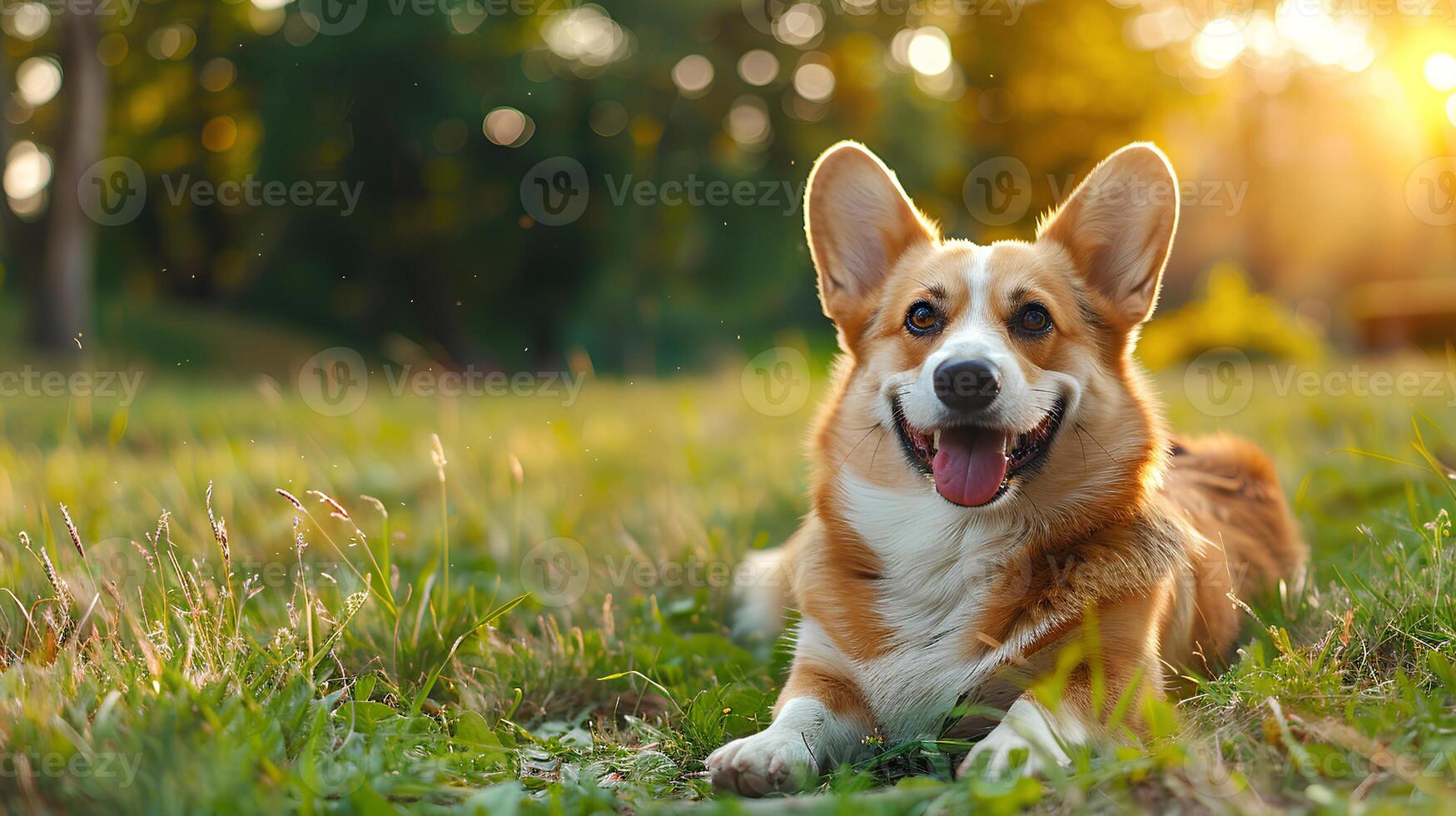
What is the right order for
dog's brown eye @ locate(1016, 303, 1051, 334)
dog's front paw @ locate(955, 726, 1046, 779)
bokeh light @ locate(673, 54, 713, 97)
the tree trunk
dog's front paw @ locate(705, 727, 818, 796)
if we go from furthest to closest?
bokeh light @ locate(673, 54, 713, 97) → the tree trunk → dog's brown eye @ locate(1016, 303, 1051, 334) → dog's front paw @ locate(705, 727, 818, 796) → dog's front paw @ locate(955, 726, 1046, 779)

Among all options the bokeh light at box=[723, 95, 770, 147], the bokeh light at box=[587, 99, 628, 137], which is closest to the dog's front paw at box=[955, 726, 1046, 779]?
the bokeh light at box=[587, 99, 628, 137]

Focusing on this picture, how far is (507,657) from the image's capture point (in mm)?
2859

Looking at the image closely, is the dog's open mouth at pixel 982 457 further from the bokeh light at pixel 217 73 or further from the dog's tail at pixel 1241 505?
the bokeh light at pixel 217 73

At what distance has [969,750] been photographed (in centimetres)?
222

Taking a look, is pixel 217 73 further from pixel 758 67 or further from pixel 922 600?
pixel 922 600

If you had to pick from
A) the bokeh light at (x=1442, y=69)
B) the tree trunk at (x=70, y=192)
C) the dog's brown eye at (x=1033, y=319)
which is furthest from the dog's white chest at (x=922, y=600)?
the tree trunk at (x=70, y=192)

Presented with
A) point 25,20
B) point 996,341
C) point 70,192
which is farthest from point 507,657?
point 25,20

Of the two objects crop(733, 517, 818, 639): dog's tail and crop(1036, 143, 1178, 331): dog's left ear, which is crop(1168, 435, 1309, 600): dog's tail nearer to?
crop(1036, 143, 1178, 331): dog's left ear

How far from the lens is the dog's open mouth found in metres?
2.55

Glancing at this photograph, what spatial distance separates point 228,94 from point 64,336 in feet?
23.9

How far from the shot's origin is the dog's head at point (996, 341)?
2.56 m

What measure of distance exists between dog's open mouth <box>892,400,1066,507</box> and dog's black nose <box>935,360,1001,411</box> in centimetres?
11

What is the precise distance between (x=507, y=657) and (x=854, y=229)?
164 cm

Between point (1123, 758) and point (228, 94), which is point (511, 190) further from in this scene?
point (1123, 758)
